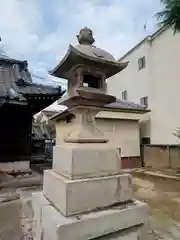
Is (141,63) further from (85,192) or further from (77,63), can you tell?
(85,192)

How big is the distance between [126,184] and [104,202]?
12.8 inches

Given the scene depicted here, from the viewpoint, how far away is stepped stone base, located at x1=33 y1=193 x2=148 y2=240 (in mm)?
1653

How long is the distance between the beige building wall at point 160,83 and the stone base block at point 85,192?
27.1ft

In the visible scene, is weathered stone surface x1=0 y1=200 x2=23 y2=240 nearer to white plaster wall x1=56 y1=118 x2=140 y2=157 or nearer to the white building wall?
white plaster wall x1=56 y1=118 x2=140 y2=157

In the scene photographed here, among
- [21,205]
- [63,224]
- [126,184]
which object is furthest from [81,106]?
[21,205]

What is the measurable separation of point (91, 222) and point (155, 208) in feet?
9.89

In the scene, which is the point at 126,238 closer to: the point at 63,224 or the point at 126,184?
the point at 126,184

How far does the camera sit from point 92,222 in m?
1.75

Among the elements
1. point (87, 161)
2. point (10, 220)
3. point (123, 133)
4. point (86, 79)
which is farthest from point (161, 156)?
point (87, 161)

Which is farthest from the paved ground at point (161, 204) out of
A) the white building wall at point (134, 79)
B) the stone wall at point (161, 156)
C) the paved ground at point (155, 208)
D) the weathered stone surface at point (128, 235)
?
the white building wall at point (134, 79)

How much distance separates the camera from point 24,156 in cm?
747

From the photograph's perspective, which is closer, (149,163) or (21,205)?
(21,205)

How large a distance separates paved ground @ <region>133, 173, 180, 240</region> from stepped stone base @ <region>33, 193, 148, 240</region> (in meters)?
1.10

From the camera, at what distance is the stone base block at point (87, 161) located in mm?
1864
